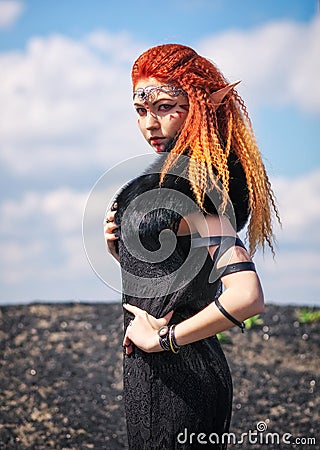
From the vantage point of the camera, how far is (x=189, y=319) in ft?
7.73

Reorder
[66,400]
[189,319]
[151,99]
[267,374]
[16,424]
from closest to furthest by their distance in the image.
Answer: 1. [189,319]
2. [151,99]
3. [16,424]
4. [66,400]
5. [267,374]

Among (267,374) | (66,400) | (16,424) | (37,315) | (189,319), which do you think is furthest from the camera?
(37,315)

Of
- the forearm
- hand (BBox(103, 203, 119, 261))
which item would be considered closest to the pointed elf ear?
hand (BBox(103, 203, 119, 261))

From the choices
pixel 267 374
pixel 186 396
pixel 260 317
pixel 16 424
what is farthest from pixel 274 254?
pixel 260 317

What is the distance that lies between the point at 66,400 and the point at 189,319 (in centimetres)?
444

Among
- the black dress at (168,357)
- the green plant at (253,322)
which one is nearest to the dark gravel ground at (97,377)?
the green plant at (253,322)

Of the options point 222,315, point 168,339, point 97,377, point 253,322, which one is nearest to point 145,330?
point 168,339

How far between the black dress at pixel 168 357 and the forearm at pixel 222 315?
0.12 m

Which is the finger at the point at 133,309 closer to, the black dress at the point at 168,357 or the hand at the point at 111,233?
the black dress at the point at 168,357

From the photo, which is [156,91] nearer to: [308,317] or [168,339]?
[168,339]

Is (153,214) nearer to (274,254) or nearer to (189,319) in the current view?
(189,319)

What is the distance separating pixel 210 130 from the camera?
2.46 metres

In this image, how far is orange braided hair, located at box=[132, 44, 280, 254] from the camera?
2422mm

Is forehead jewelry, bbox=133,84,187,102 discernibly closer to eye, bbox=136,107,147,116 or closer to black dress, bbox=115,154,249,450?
eye, bbox=136,107,147,116
